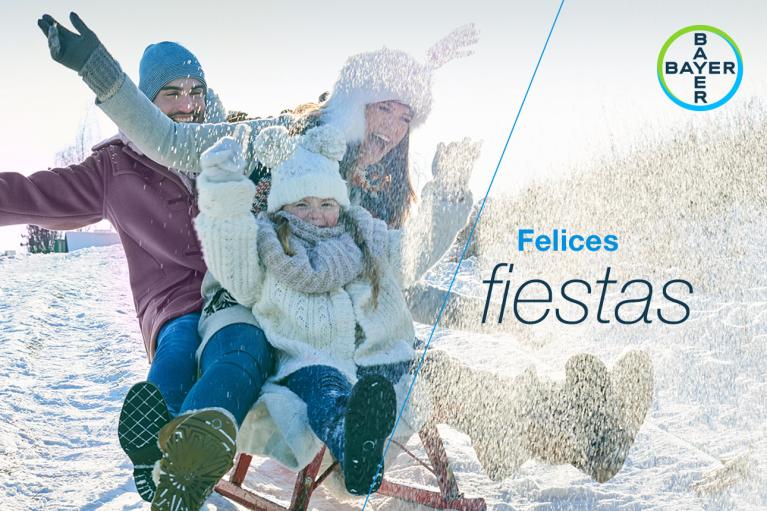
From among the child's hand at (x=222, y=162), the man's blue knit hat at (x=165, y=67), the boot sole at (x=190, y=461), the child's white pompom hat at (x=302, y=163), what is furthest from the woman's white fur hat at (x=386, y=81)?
the boot sole at (x=190, y=461)

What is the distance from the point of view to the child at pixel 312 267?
1827mm

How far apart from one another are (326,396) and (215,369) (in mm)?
243

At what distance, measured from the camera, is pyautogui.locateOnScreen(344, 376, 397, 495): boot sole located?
157cm

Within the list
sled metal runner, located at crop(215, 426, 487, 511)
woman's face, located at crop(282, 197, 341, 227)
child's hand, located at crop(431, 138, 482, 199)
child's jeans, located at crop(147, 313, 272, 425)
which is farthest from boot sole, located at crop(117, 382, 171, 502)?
child's hand, located at crop(431, 138, 482, 199)

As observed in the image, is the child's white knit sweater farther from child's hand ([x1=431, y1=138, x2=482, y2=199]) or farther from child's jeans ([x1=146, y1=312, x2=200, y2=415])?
child's jeans ([x1=146, y1=312, x2=200, y2=415])

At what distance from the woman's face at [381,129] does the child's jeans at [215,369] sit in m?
0.68

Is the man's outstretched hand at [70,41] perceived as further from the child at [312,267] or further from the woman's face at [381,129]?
the woman's face at [381,129]

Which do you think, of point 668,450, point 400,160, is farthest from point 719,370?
point 400,160

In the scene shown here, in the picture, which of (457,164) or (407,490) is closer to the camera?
(457,164)

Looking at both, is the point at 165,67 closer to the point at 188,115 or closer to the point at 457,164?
the point at 188,115

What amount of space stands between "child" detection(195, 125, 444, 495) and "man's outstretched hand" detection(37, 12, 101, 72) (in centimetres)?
42

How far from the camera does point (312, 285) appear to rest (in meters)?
1.94

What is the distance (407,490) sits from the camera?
2.31 metres

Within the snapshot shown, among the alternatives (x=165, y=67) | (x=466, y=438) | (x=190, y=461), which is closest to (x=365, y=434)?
(x=190, y=461)
